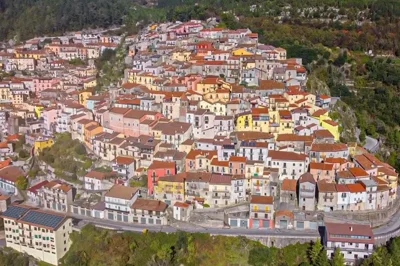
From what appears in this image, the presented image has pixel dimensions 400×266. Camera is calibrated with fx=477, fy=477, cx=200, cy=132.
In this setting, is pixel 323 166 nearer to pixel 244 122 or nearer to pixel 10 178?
pixel 244 122

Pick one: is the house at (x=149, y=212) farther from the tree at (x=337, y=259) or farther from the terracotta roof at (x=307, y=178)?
the tree at (x=337, y=259)

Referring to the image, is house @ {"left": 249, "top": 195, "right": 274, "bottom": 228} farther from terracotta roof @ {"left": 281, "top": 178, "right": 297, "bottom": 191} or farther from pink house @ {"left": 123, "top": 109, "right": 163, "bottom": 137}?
pink house @ {"left": 123, "top": 109, "right": 163, "bottom": 137}

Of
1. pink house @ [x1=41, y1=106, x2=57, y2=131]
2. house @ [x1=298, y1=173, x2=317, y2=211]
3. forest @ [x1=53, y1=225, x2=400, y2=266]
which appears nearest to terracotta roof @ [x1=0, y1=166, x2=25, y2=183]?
pink house @ [x1=41, y1=106, x2=57, y2=131]

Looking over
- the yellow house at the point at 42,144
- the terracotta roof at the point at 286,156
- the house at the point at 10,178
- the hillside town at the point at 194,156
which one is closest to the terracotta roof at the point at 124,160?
the hillside town at the point at 194,156

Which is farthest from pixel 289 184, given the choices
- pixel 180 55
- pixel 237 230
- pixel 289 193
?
pixel 180 55

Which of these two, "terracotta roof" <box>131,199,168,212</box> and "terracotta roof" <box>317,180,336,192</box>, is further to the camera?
"terracotta roof" <box>131,199,168,212</box>

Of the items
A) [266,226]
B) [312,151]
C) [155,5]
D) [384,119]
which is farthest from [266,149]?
[155,5]
